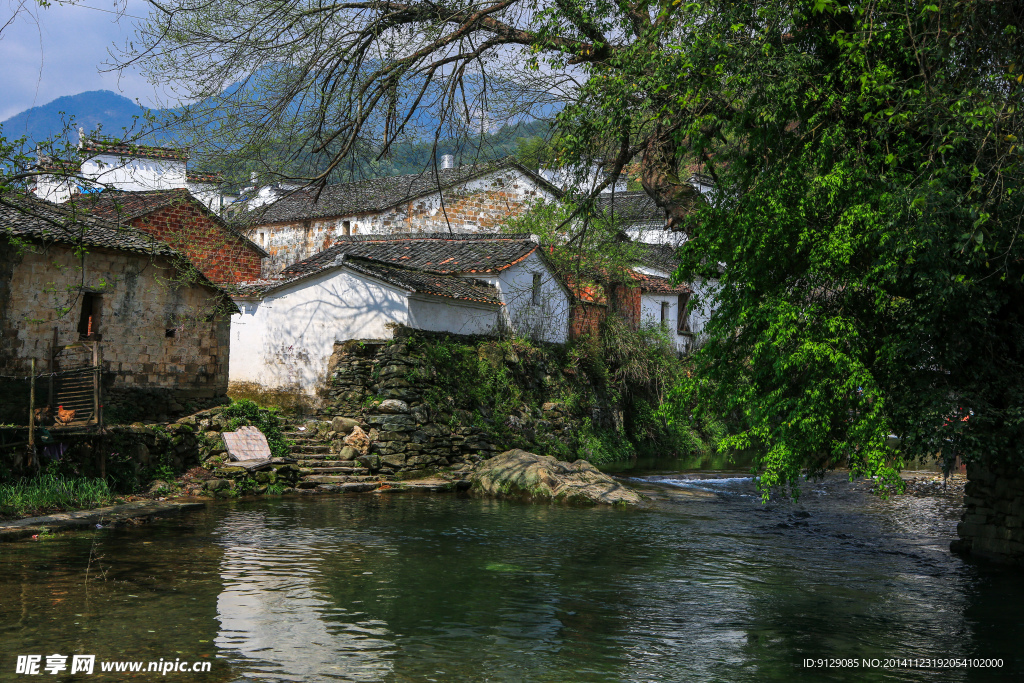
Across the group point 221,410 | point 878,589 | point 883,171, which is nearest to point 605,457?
point 221,410

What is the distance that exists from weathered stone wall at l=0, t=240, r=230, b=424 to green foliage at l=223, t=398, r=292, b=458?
67.1 inches

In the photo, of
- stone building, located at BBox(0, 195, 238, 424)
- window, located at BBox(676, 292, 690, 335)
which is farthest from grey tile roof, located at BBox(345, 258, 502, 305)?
window, located at BBox(676, 292, 690, 335)

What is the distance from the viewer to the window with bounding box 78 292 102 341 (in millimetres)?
17750

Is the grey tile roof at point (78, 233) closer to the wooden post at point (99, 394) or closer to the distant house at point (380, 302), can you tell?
the wooden post at point (99, 394)

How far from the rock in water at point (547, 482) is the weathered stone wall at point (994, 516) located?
6.34 meters

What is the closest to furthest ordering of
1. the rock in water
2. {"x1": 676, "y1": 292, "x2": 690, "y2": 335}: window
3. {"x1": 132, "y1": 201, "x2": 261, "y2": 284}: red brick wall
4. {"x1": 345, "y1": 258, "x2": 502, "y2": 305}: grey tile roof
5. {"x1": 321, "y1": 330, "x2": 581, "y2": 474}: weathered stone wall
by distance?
1. the rock in water
2. {"x1": 321, "y1": 330, "x2": 581, "y2": 474}: weathered stone wall
3. {"x1": 345, "y1": 258, "x2": 502, "y2": 305}: grey tile roof
4. {"x1": 132, "y1": 201, "x2": 261, "y2": 284}: red brick wall
5. {"x1": 676, "y1": 292, "x2": 690, "y2": 335}: window

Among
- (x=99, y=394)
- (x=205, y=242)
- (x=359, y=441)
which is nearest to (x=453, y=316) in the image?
(x=359, y=441)

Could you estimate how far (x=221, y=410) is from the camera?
18.0 m

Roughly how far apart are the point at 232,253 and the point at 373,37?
1819 cm

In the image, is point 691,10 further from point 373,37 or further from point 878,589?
point 878,589

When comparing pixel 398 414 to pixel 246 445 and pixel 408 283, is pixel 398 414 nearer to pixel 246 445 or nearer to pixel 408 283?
pixel 408 283

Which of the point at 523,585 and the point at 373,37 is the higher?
the point at 373,37

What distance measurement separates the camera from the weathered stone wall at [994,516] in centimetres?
1070

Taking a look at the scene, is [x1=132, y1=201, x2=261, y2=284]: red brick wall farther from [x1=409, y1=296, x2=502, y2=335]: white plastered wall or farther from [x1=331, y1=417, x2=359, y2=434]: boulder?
[x1=331, y1=417, x2=359, y2=434]: boulder
